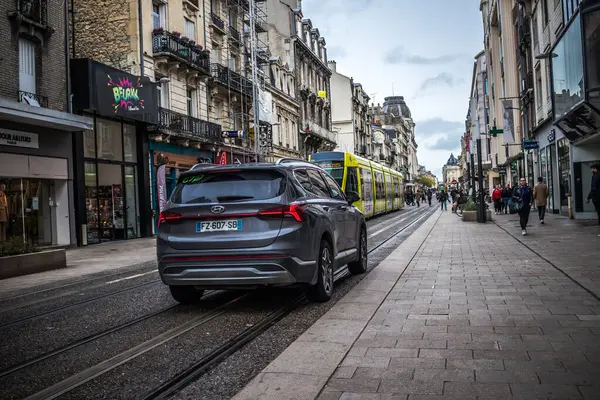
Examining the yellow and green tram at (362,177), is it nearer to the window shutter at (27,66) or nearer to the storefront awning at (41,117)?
the storefront awning at (41,117)

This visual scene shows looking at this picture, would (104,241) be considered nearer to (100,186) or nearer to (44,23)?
(100,186)

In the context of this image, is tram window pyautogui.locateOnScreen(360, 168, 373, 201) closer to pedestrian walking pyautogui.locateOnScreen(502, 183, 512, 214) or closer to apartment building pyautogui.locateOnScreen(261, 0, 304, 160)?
pedestrian walking pyautogui.locateOnScreen(502, 183, 512, 214)

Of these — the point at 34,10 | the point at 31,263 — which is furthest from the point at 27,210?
the point at 31,263

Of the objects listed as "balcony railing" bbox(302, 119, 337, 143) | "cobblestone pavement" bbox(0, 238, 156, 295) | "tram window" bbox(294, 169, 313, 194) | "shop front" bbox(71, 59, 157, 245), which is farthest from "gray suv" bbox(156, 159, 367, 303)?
"balcony railing" bbox(302, 119, 337, 143)

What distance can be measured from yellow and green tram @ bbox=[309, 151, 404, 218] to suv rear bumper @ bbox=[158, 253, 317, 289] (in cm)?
1905

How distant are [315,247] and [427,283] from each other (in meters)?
2.29

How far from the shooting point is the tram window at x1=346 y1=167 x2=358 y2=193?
2612 cm

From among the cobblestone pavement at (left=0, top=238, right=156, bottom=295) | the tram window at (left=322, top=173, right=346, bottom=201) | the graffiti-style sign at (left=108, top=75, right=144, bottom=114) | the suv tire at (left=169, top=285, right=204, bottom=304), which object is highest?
the graffiti-style sign at (left=108, top=75, right=144, bottom=114)

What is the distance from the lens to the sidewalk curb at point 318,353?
357 centimetres

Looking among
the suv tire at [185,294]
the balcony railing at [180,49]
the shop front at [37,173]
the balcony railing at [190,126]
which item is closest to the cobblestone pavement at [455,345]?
the suv tire at [185,294]

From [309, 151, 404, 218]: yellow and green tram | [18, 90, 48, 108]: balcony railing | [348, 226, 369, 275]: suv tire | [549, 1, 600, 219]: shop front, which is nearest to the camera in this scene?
[348, 226, 369, 275]: suv tire

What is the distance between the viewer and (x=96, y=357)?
4672 millimetres

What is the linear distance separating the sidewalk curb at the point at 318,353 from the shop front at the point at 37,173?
12815 mm

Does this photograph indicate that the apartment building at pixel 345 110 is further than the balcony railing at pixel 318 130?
Yes
